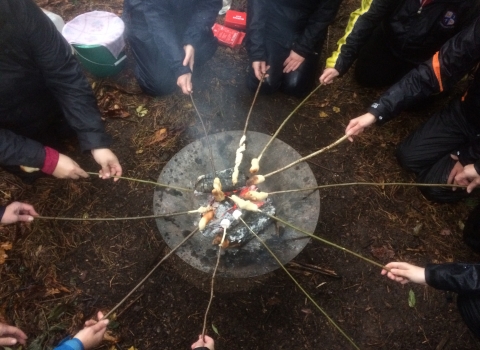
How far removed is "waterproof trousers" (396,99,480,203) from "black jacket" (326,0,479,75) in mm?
710

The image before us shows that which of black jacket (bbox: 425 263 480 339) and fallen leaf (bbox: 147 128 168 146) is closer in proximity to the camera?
black jacket (bbox: 425 263 480 339)

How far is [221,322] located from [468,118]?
312cm

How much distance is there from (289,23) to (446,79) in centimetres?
183

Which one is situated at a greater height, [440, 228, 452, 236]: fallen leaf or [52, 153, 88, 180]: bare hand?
[52, 153, 88, 180]: bare hand

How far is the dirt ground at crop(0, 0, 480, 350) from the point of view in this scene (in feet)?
9.87

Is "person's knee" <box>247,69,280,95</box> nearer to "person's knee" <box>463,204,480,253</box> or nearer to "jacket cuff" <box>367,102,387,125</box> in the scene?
"jacket cuff" <box>367,102,387,125</box>

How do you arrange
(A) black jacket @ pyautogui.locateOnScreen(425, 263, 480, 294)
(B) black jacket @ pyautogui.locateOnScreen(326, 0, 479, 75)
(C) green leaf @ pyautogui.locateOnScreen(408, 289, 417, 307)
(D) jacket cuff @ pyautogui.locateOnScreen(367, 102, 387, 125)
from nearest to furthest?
1. (A) black jacket @ pyautogui.locateOnScreen(425, 263, 480, 294)
2. (C) green leaf @ pyautogui.locateOnScreen(408, 289, 417, 307)
3. (D) jacket cuff @ pyautogui.locateOnScreen(367, 102, 387, 125)
4. (B) black jacket @ pyautogui.locateOnScreen(326, 0, 479, 75)

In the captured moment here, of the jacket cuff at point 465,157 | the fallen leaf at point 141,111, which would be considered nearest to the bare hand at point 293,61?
the fallen leaf at point 141,111

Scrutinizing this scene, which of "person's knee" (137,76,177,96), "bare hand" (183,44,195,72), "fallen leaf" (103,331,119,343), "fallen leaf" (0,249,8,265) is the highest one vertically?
"bare hand" (183,44,195,72)

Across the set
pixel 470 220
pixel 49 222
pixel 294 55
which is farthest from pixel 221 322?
pixel 294 55

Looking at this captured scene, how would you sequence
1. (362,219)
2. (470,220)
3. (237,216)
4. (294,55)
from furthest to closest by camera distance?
(294,55) < (362,219) < (470,220) < (237,216)

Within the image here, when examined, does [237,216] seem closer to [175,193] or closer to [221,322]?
[175,193]

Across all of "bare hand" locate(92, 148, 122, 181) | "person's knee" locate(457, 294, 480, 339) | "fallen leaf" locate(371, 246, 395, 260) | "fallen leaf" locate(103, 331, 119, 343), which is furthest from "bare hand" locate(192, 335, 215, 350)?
"person's knee" locate(457, 294, 480, 339)

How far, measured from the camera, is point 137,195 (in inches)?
142
